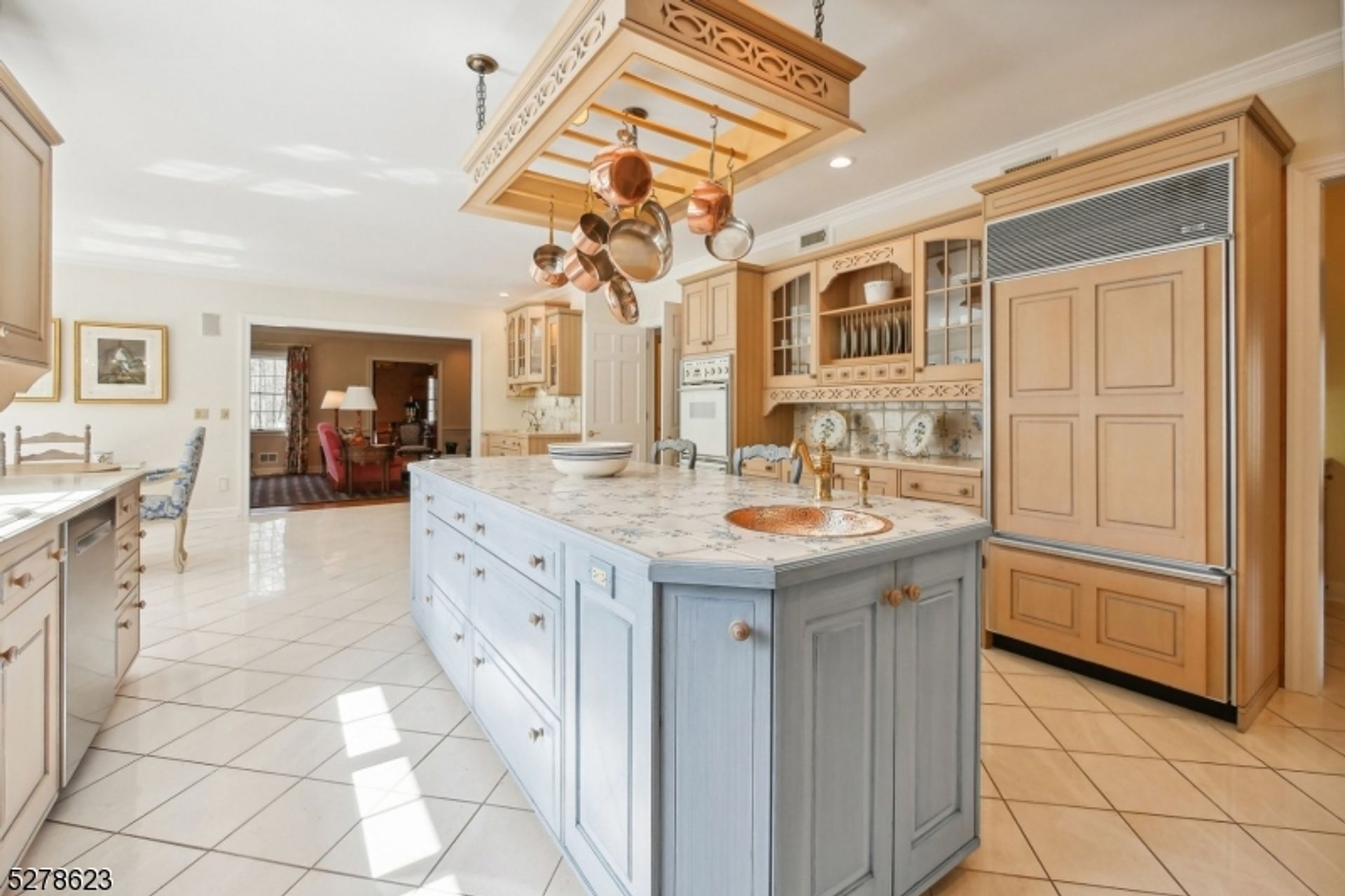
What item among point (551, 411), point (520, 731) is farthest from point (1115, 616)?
point (551, 411)

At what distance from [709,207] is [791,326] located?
2.29 m

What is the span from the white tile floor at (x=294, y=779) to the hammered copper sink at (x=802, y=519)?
97 cm

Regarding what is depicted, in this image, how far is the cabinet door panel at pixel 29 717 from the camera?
133 cm

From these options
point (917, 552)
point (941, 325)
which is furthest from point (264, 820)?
point (941, 325)

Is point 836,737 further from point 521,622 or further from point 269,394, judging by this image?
point 269,394

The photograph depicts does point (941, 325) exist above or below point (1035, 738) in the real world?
above

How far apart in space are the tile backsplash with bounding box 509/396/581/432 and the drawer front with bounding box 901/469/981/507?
14.1 feet

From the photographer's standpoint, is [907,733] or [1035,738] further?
[1035,738]

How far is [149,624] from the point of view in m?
3.15

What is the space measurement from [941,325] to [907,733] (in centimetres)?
267

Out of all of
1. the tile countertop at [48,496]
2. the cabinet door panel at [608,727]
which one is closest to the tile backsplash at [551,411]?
the tile countertop at [48,496]

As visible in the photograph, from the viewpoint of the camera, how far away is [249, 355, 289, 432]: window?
10.5 metres

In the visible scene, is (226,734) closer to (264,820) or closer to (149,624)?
(264,820)

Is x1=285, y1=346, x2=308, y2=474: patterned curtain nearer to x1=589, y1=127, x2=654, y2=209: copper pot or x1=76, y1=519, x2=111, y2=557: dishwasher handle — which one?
x1=76, y1=519, x2=111, y2=557: dishwasher handle
